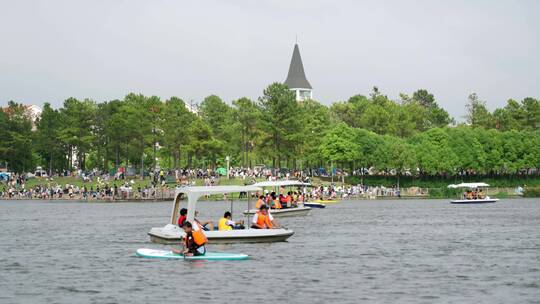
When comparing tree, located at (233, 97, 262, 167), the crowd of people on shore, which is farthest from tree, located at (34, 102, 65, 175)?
tree, located at (233, 97, 262, 167)

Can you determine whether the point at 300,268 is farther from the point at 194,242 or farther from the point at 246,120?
the point at 246,120

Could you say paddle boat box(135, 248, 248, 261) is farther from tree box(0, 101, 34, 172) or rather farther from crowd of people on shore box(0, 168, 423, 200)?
tree box(0, 101, 34, 172)

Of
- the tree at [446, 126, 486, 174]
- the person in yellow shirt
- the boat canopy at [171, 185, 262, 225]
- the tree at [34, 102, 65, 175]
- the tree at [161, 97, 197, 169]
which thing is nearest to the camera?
the person in yellow shirt

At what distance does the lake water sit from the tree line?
230 ft

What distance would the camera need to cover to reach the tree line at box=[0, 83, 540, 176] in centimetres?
13875

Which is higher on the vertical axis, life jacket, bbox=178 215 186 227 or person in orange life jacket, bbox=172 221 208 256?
life jacket, bbox=178 215 186 227

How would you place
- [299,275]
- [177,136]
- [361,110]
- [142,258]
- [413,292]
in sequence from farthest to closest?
[361,110], [177,136], [142,258], [299,275], [413,292]

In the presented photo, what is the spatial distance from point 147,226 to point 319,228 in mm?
13838

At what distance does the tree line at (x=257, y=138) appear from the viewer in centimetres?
13875

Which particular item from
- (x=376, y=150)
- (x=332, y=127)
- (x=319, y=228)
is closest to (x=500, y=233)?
(x=319, y=228)

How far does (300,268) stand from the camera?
137ft

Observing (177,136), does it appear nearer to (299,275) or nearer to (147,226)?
(147,226)

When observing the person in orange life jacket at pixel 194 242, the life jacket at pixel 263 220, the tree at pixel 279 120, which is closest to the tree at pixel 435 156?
the tree at pixel 279 120

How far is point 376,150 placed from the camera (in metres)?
143
